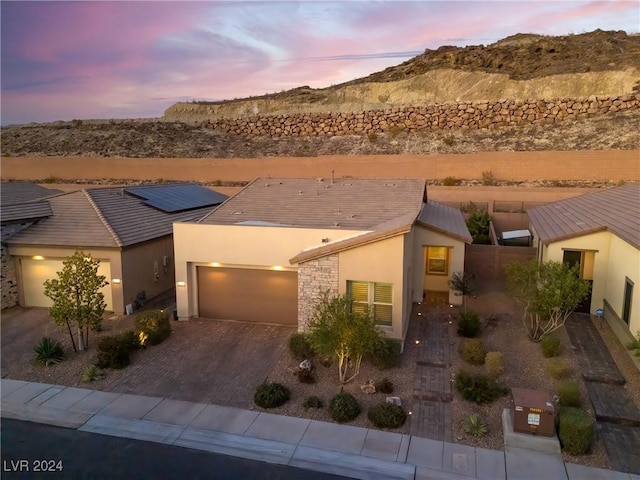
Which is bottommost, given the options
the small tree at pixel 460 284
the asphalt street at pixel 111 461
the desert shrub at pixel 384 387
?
the asphalt street at pixel 111 461

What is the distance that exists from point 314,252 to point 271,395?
4.38 metres

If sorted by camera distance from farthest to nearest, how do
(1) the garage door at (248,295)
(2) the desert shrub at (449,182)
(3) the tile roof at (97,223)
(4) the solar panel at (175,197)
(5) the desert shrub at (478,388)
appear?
(2) the desert shrub at (449,182)
(4) the solar panel at (175,197)
(3) the tile roof at (97,223)
(1) the garage door at (248,295)
(5) the desert shrub at (478,388)

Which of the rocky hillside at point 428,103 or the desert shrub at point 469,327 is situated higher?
the rocky hillside at point 428,103

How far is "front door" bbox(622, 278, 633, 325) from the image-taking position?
13.1 meters

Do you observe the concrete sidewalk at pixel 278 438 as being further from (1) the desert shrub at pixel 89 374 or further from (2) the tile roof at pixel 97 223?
(2) the tile roof at pixel 97 223

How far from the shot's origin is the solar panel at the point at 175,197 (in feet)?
71.3

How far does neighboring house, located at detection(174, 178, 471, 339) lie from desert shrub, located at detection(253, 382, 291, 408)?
Result: 3238 millimetres

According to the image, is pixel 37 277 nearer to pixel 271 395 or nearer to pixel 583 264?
pixel 271 395

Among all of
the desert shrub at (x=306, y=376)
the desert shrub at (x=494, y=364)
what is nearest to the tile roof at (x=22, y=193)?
the desert shrub at (x=306, y=376)

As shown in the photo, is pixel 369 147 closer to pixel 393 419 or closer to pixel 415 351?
pixel 415 351

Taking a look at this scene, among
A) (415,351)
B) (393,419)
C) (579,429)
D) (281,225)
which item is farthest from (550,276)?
(281,225)

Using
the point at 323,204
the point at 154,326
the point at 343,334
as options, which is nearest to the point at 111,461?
the point at 343,334

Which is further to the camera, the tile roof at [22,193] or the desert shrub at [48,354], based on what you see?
the tile roof at [22,193]

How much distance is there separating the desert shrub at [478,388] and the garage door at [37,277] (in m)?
12.8
